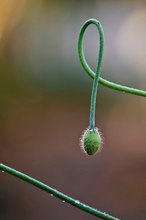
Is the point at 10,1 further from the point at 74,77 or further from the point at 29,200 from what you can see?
the point at 29,200

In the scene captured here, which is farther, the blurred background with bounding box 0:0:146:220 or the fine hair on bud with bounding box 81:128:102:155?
the blurred background with bounding box 0:0:146:220

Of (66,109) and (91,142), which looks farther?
(66,109)

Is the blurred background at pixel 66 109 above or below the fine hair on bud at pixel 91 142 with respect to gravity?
above

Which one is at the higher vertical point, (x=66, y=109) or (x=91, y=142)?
(x=66, y=109)

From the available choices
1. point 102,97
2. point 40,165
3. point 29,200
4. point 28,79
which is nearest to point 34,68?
point 28,79
